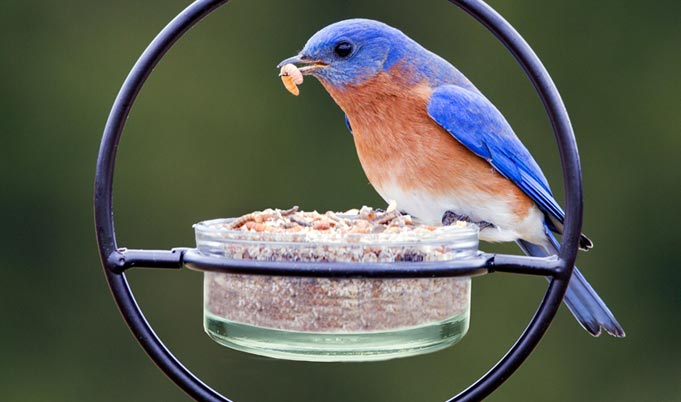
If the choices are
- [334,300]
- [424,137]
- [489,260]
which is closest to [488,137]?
[424,137]

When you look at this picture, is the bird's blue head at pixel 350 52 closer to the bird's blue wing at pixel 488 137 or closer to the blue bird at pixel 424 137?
the blue bird at pixel 424 137

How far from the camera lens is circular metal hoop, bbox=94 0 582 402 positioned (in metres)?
1.82

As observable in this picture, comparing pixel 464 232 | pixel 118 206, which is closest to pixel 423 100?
pixel 464 232

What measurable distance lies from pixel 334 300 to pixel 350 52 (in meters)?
0.74

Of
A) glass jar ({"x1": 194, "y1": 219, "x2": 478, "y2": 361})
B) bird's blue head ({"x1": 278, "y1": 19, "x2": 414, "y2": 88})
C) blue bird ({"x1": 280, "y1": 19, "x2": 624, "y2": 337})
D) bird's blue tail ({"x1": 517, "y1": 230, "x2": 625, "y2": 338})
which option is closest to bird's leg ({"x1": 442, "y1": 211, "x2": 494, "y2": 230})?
blue bird ({"x1": 280, "y1": 19, "x2": 624, "y2": 337})

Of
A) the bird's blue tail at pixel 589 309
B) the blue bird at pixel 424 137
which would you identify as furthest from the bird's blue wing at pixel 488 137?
the bird's blue tail at pixel 589 309

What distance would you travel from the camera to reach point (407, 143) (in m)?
2.41

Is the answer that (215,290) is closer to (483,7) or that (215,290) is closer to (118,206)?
(483,7)

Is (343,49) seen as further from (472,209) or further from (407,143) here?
(472,209)

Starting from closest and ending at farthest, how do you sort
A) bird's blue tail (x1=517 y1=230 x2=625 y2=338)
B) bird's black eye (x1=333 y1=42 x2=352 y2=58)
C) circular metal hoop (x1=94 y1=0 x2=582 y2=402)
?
1. circular metal hoop (x1=94 y1=0 x2=582 y2=402)
2. bird's black eye (x1=333 y1=42 x2=352 y2=58)
3. bird's blue tail (x1=517 y1=230 x2=625 y2=338)

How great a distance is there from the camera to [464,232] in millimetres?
1956

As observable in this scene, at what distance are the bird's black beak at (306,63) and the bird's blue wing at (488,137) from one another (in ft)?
0.99

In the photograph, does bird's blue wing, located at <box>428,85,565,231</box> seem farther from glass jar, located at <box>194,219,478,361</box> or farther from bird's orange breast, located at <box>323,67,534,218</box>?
glass jar, located at <box>194,219,478,361</box>

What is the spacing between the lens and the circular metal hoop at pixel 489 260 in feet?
5.96
